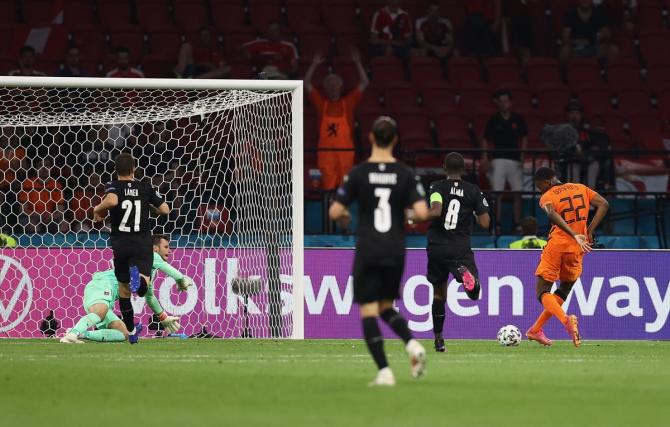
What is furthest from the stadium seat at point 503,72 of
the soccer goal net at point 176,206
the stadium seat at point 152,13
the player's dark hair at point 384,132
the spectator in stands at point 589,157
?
the player's dark hair at point 384,132

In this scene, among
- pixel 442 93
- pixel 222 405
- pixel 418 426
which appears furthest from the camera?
pixel 442 93

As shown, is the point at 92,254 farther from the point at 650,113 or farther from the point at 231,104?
the point at 650,113

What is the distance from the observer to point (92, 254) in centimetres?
1664

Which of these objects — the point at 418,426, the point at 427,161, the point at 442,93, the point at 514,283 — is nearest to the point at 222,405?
the point at 418,426

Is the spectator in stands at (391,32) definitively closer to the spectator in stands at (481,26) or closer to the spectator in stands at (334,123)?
the spectator in stands at (481,26)

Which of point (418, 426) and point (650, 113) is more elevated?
point (650, 113)

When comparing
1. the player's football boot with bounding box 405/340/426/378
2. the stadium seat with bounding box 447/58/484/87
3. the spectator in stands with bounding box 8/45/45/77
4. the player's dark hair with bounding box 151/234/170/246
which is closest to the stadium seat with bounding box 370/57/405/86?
the stadium seat with bounding box 447/58/484/87

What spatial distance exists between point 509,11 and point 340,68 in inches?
138

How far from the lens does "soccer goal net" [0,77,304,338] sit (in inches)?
639

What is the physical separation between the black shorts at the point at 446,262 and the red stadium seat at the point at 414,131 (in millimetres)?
6801

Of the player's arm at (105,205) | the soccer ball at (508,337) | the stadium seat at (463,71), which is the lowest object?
the soccer ball at (508,337)

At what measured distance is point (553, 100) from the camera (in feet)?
72.5

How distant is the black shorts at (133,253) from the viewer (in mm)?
13891

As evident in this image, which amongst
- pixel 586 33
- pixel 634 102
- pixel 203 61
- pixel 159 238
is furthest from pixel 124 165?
pixel 586 33
